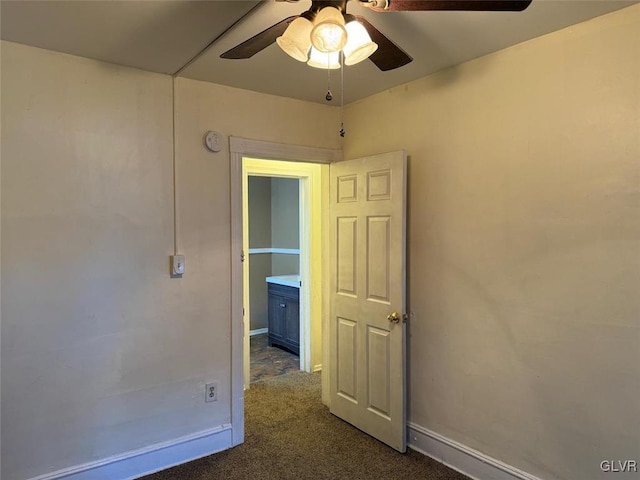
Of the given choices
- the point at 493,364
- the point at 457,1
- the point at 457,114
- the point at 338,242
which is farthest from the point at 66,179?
the point at 493,364

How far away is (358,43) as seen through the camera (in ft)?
5.22

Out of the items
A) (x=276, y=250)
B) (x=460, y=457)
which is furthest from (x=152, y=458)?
(x=276, y=250)

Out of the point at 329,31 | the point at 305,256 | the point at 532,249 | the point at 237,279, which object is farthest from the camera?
the point at 305,256

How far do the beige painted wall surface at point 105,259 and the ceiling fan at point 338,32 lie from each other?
1089 millimetres

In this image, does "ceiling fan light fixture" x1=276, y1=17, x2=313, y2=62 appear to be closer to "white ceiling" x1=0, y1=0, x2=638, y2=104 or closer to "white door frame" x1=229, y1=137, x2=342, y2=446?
"white ceiling" x1=0, y1=0, x2=638, y2=104

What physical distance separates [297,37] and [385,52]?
40cm

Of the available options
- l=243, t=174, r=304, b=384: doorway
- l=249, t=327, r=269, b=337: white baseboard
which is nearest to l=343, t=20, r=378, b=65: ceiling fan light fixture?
l=243, t=174, r=304, b=384: doorway

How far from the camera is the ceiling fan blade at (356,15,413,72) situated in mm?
1562

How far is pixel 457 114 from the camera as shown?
8.18 feet

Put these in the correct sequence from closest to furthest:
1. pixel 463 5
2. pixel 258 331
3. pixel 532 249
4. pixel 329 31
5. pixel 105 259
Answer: pixel 463 5 < pixel 329 31 < pixel 532 249 < pixel 105 259 < pixel 258 331

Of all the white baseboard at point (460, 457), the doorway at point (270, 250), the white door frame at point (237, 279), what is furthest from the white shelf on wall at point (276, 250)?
the white baseboard at point (460, 457)

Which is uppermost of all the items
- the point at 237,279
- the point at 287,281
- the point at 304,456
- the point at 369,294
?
the point at 237,279

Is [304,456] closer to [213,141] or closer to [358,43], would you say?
[213,141]

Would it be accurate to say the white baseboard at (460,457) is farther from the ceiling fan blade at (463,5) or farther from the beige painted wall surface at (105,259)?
the ceiling fan blade at (463,5)
